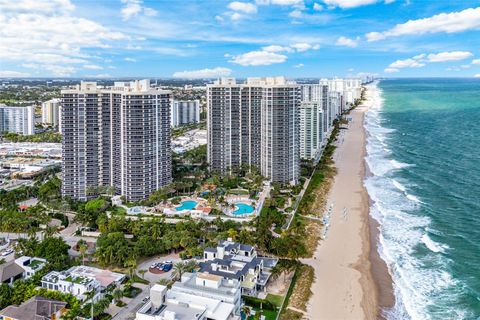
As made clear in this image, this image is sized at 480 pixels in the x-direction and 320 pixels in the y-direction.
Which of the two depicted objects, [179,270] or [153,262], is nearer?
[179,270]

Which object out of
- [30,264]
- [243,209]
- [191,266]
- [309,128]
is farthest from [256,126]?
[30,264]

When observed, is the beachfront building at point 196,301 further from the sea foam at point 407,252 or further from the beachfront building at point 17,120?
the beachfront building at point 17,120

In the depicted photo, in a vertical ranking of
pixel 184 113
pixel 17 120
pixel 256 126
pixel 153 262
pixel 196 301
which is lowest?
pixel 153 262

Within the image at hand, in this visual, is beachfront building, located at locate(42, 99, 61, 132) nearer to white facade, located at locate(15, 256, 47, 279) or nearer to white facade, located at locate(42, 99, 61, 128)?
white facade, located at locate(42, 99, 61, 128)

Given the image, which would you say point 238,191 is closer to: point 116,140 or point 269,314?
point 116,140

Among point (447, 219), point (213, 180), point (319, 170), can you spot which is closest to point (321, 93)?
point (319, 170)

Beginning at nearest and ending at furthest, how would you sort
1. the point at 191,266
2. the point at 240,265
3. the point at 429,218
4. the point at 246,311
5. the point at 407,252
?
1. the point at 246,311
2. the point at 191,266
3. the point at 240,265
4. the point at 407,252
5. the point at 429,218
